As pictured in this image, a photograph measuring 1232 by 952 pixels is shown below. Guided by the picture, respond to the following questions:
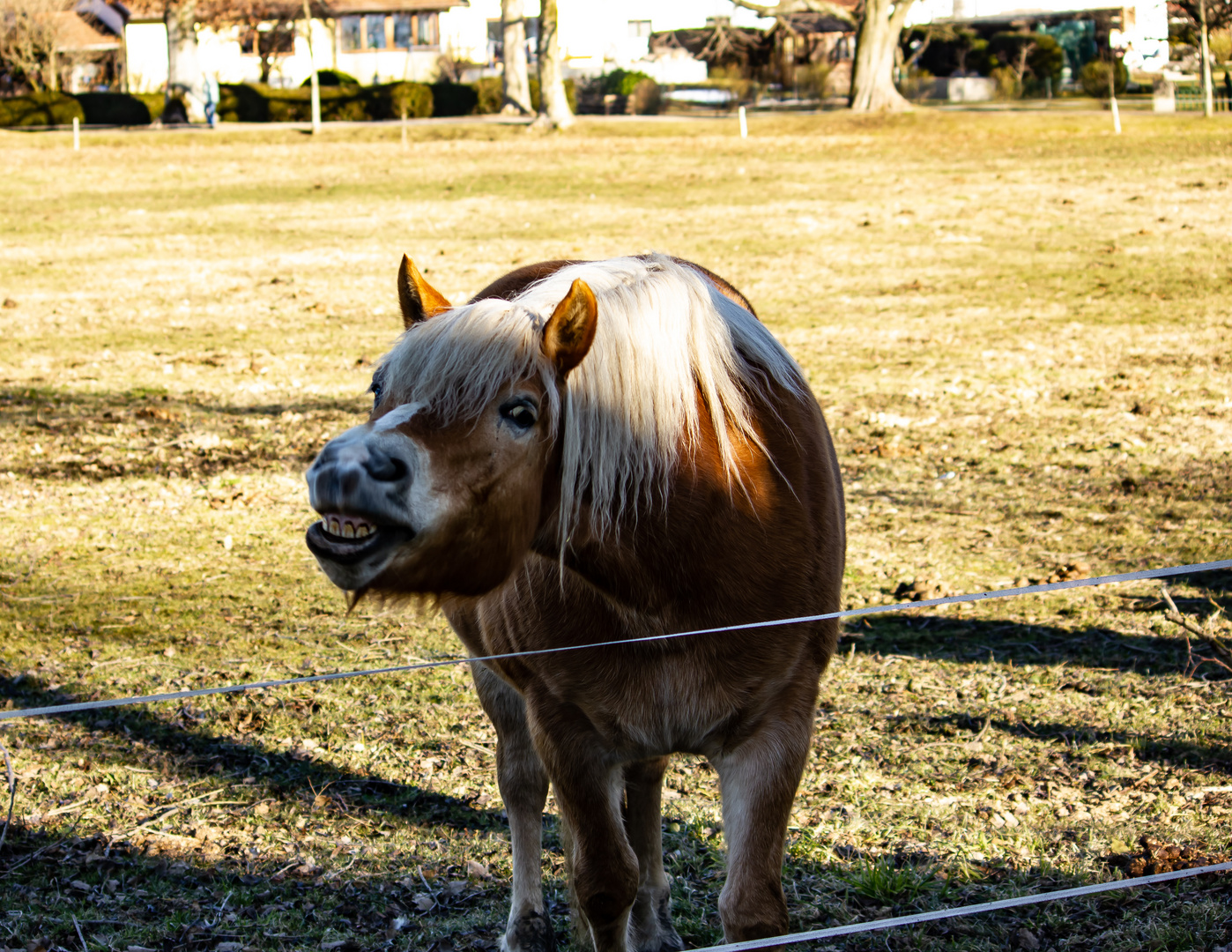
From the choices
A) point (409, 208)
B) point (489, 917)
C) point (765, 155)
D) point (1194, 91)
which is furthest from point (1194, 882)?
point (1194, 91)

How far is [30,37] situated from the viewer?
4403 centimetres

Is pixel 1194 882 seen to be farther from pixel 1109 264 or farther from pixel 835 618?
pixel 1109 264

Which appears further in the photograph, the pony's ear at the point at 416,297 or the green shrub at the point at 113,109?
the green shrub at the point at 113,109

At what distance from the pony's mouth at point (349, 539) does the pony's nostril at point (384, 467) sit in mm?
89

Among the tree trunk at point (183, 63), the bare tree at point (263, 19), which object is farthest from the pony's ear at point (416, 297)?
the tree trunk at point (183, 63)

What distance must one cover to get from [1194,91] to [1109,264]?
77.7 ft

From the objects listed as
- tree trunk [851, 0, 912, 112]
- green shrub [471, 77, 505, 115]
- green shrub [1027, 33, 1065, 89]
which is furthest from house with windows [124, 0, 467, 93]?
green shrub [1027, 33, 1065, 89]

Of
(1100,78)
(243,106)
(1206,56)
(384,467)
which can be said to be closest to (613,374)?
(384,467)

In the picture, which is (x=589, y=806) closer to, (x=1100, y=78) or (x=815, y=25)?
(x=1100, y=78)

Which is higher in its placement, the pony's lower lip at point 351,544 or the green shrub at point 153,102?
the green shrub at point 153,102

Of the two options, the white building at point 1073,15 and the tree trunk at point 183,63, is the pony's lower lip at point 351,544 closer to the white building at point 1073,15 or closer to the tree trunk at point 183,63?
the tree trunk at point 183,63

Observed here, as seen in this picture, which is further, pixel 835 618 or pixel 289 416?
pixel 289 416

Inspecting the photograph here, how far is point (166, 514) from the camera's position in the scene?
686 centimetres

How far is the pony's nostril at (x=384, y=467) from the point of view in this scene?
6.96ft
